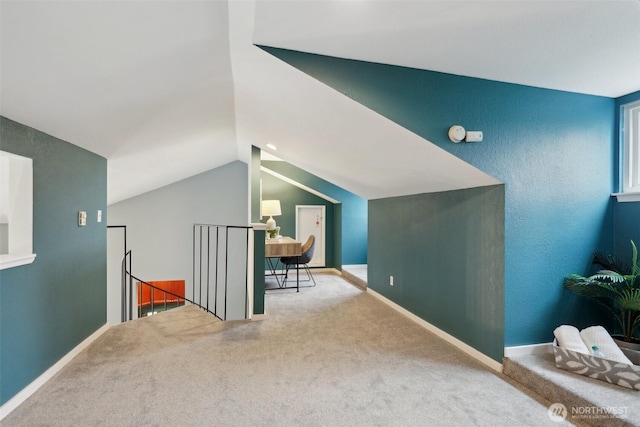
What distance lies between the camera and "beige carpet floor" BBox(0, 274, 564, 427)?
2.15 m

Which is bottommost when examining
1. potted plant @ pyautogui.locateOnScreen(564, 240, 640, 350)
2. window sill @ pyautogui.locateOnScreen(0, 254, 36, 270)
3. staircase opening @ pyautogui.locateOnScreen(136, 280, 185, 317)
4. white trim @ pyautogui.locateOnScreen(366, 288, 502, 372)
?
staircase opening @ pyautogui.locateOnScreen(136, 280, 185, 317)

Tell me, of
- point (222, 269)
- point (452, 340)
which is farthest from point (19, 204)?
point (222, 269)

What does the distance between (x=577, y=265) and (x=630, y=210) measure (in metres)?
0.63

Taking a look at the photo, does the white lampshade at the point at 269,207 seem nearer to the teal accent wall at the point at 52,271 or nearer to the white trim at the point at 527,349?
the teal accent wall at the point at 52,271

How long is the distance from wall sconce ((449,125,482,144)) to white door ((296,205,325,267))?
5328mm

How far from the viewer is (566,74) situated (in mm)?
2576

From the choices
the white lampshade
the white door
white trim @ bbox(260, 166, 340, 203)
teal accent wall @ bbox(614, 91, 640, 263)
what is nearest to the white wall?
white trim @ bbox(260, 166, 340, 203)

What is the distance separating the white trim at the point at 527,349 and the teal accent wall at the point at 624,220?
103cm

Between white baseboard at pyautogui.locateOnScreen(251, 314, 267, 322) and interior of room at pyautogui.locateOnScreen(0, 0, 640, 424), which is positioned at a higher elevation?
interior of room at pyautogui.locateOnScreen(0, 0, 640, 424)

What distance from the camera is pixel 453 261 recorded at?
11.1ft

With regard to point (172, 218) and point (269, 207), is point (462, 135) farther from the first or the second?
point (172, 218)

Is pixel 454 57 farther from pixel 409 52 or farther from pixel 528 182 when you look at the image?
pixel 528 182

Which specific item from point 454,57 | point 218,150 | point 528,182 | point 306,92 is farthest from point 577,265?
point 218,150

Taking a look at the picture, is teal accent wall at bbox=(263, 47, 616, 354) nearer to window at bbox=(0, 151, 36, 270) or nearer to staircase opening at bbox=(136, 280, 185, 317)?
window at bbox=(0, 151, 36, 270)
